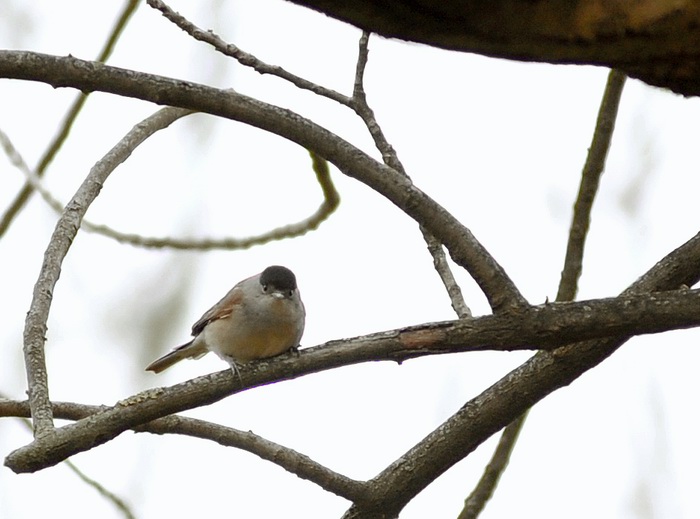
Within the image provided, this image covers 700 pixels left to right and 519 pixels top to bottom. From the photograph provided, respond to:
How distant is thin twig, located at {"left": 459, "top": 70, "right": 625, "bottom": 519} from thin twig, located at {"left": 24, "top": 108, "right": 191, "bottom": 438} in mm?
1523

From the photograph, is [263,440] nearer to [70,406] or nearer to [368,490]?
[368,490]

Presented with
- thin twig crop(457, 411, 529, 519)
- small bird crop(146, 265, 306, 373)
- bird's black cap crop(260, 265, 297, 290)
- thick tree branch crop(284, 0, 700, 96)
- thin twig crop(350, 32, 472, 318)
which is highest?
bird's black cap crop(260, 265, 297, 290)

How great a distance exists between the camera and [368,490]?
8.80 feet

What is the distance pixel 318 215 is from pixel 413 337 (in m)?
2.09

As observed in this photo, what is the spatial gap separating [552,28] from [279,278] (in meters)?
3.44

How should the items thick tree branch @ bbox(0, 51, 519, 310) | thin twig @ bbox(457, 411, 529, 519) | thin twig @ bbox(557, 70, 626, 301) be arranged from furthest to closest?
thin twig @ bbox(557, 70, 626, 301), thin twig @ bbox(457, 411, 529, 519), thick tree branch @ bbox(0, 51, 519, 310)

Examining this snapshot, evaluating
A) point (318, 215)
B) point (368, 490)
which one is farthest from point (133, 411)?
point (318, 215)

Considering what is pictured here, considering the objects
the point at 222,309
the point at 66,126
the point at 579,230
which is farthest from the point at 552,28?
the point at 222,309

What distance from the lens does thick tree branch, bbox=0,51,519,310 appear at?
6.67 ft

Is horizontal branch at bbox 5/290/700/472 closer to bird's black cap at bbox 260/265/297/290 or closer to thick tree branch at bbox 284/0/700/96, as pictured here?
thick tree branch at bbox 284/0/700/96

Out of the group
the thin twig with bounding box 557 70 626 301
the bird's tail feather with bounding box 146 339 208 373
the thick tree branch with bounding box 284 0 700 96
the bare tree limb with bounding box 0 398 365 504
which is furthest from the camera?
the bird's tail feather with bounding box 146 339 208 373

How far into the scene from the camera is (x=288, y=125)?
7.17 feet

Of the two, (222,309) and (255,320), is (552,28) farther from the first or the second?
(222,309)

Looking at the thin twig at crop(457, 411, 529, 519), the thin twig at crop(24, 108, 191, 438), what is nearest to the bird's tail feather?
the thin twig at crop(24, 108, 191, 438)
